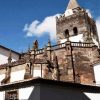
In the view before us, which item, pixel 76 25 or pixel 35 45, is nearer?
pixel 35 45

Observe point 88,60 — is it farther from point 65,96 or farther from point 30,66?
point 65,96

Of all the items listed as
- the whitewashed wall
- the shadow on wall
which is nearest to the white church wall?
the whitewashed wall

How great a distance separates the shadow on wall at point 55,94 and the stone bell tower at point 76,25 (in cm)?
2127

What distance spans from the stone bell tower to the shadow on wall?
21.3 m

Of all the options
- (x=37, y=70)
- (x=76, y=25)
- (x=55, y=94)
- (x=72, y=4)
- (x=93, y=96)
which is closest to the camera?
(x=55, y=94)

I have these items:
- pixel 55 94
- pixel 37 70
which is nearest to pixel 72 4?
pixel 37 70

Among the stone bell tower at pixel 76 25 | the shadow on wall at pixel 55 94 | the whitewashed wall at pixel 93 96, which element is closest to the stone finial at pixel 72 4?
the stone bell tower at pixel 76 25

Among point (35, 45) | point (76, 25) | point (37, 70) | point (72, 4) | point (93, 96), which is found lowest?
point (93, 96)

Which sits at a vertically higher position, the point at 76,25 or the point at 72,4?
the point at 72,4

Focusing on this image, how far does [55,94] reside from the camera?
1702 cm

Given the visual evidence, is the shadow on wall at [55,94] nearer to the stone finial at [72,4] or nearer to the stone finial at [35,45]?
Result: the stone finial at [35,45]

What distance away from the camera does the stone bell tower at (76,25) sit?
4041 cm

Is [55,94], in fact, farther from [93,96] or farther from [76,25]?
[76,25]

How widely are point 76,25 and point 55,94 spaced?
25.7 metres
